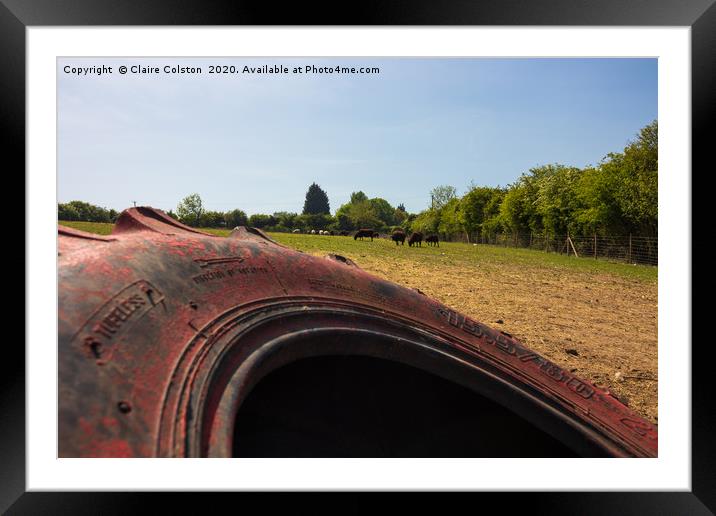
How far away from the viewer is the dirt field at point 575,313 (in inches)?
156

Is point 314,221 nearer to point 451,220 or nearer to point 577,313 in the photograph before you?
point 451,220

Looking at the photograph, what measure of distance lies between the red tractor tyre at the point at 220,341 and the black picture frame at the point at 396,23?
68cm

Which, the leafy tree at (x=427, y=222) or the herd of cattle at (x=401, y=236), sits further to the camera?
the leafy tree at (x=427, y=222)

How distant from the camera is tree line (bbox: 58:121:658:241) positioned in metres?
11.2

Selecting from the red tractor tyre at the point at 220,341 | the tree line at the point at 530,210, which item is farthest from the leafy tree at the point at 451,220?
the red tractor tyre at the point at 220,341

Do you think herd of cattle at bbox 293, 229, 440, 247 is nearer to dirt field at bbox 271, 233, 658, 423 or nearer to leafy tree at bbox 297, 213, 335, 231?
leafy tree at bbox 297, 213, 335, 231

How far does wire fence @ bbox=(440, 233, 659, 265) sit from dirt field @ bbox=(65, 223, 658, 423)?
107 inches

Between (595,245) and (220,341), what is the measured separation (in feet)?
66.4

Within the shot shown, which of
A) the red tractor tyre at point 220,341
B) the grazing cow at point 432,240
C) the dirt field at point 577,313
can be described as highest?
the grazing cow at point 432,240

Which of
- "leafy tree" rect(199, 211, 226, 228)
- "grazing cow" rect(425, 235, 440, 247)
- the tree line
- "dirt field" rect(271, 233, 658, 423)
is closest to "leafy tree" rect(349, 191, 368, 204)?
the tree line

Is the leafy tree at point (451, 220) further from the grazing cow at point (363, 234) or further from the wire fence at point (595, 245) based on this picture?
the grazing cow at point (363, 234)
